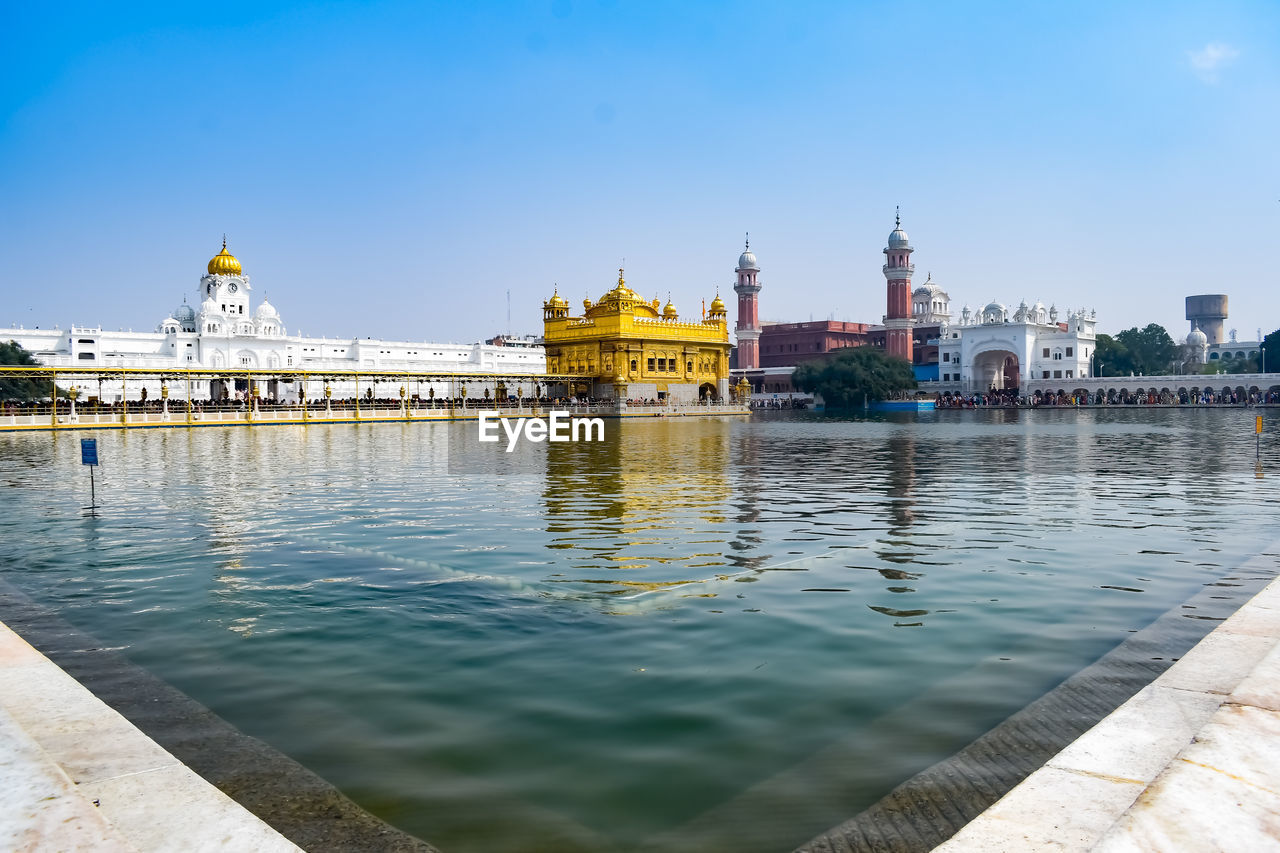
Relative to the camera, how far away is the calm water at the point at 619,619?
398 cm

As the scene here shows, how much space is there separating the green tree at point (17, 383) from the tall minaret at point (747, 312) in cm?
8319

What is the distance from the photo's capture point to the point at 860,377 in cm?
8788

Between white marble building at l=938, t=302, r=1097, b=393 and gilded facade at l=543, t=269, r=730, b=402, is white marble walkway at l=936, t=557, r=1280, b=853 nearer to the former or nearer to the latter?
gilded facade at l=543, t=269, r=730, b=402

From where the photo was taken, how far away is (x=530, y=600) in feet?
24.0

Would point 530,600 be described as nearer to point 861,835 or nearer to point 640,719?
point 640,719

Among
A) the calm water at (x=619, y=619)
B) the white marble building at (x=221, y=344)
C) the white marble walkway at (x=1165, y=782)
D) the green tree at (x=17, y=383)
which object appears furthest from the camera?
the white marble building at (x=221, y=344)

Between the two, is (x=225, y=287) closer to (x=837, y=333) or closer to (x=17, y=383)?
(x=17, y=383)

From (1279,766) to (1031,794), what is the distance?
3.12 ft

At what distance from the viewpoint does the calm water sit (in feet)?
13.1

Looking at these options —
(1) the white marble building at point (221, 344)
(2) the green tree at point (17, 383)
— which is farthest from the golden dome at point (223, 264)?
(2) the green tree at point (17, 383)

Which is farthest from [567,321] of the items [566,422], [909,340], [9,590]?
[9,590]

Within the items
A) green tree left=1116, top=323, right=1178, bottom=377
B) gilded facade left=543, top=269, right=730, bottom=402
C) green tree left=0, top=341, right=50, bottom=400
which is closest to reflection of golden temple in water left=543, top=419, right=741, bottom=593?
gilded facade left=543, top=269, right=730, bottom=402

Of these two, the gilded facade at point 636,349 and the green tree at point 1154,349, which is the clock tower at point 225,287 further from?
the green tree at point 1154,349

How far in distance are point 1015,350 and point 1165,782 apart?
340 feet
